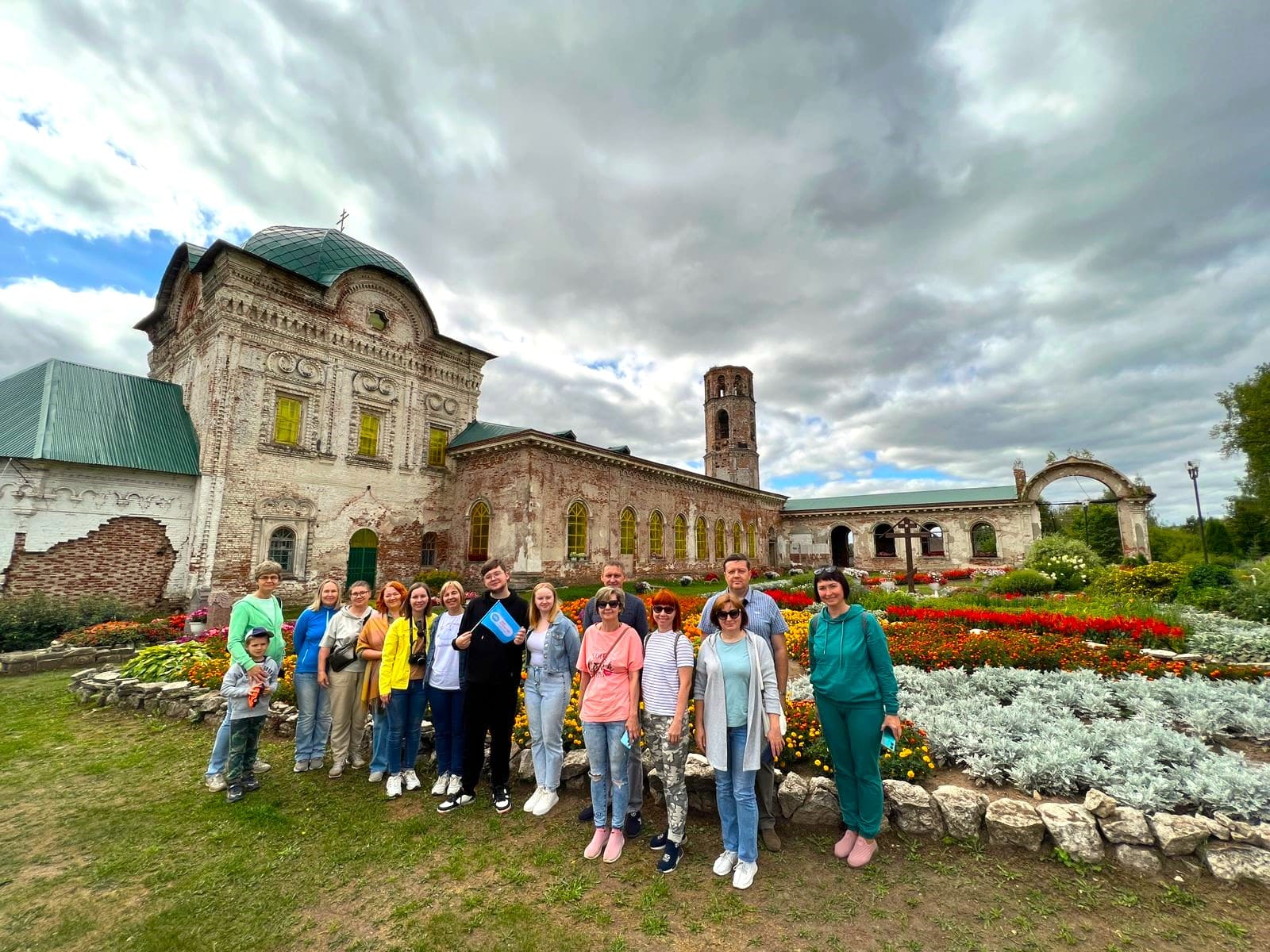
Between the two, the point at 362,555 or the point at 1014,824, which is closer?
the point at 1014,824

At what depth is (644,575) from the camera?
24719 millimetres

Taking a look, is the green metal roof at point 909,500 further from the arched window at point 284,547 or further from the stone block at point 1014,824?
the stone block at point 1014,824

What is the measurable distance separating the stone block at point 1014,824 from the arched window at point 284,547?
1943 cm

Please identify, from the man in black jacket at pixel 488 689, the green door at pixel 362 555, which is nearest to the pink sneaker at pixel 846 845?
the man in black jacket at pixel 488 689

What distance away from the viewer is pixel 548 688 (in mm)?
4668

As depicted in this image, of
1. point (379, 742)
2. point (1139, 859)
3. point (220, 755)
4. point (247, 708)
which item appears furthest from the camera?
point (379, 742)

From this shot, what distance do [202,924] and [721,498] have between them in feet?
95.6

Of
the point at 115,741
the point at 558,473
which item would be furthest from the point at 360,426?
the point at 115,741

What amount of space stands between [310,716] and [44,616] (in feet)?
40.2

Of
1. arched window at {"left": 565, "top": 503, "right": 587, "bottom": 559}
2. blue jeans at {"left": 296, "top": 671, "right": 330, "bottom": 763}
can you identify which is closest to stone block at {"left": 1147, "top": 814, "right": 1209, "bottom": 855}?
blue jeans at {"left": 296, "top": 671, "right": 330, "bottom": 763}

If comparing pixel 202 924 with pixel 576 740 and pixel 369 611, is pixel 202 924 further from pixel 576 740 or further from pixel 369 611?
pixel 576 740

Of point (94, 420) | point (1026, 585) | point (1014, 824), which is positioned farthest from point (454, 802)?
point (1026, 585)

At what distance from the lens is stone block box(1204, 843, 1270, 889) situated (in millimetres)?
3469

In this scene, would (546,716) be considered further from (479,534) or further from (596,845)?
(479,534)
